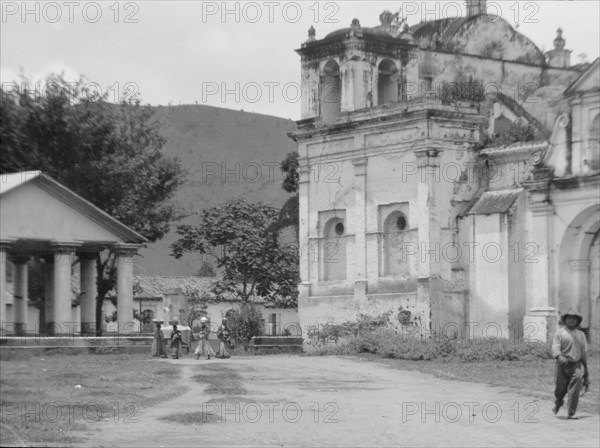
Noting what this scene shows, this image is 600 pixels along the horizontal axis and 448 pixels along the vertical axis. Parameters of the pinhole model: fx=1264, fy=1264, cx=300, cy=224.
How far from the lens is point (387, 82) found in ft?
130

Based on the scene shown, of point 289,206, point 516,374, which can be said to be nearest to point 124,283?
point 516,374

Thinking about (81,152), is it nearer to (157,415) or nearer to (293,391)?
(157,415)

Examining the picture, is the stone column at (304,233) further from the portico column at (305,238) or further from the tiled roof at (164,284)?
the tiled roof at (164,284)

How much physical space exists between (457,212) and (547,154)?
3447 mm

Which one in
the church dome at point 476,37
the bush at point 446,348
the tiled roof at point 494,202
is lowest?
the bush at point 446,348

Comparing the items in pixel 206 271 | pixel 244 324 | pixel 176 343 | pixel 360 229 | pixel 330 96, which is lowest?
pixel 176 343

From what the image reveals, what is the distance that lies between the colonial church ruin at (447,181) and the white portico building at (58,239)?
53.4ft

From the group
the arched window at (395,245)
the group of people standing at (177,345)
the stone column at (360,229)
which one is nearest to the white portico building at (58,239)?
the group of people standing at (177,345)

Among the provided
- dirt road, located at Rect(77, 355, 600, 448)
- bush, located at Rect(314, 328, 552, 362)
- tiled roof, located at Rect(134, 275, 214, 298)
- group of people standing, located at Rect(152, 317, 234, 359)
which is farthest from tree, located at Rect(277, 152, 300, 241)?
dirt road, located at Rect(77, 355, 600, 448)

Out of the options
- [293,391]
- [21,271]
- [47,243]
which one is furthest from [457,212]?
[47,243]

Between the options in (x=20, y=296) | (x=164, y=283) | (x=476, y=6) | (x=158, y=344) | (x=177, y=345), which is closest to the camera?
(x=20, y=296)

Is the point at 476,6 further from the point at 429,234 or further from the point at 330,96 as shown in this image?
the point at 429,234

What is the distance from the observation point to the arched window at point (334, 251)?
38.3 metres

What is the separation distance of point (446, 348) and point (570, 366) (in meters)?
11.3
